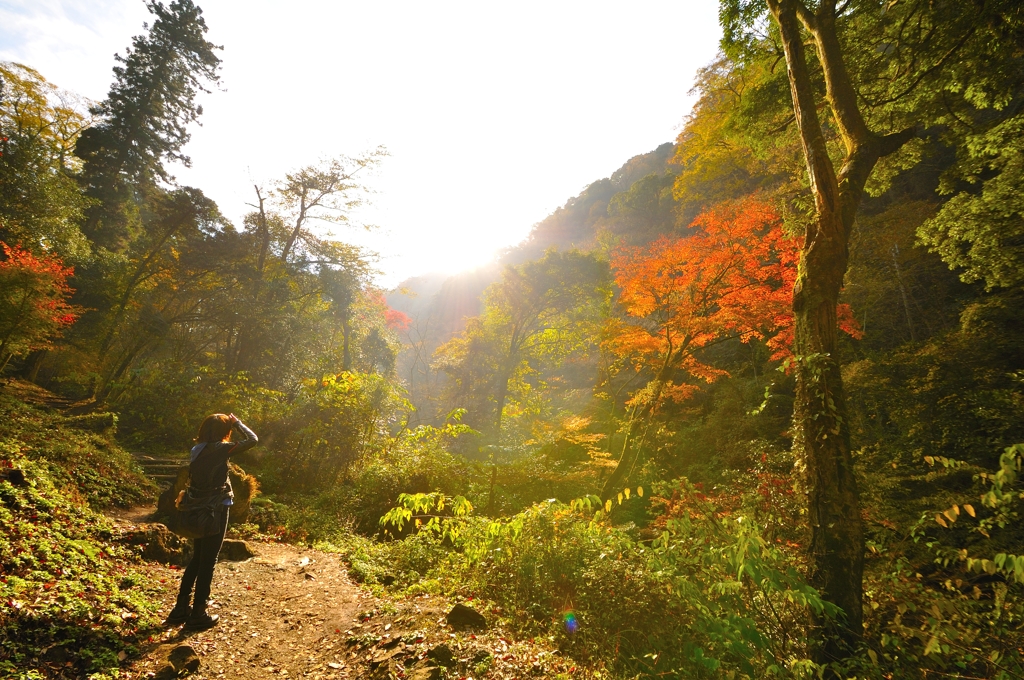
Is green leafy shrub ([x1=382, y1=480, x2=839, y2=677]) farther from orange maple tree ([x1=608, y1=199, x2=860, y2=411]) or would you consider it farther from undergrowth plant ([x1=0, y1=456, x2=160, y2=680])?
orange maple tree ([x1=608, y1=199, x2=860, y2=411])

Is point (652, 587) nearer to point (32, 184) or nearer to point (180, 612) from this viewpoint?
point (180, 612)

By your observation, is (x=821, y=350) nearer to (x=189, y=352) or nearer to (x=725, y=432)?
(x=725, y=432)

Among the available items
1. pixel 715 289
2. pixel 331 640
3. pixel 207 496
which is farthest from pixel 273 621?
pixel 715 289

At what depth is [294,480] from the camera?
11328 millimetres

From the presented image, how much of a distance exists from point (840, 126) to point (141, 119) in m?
25.1

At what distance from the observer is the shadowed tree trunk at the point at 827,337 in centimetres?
300

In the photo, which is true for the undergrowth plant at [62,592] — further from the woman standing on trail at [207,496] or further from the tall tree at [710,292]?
the tall tree at [710,292]

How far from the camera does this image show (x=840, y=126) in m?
4.34

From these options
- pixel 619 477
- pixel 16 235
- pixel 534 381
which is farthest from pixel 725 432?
pixel 16 235

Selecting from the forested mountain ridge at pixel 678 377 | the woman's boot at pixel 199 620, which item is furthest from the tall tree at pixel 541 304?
the woman's boot at pixel 199 620

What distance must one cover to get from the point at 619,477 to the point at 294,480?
950cm

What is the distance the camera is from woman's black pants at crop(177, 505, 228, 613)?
12.2ft

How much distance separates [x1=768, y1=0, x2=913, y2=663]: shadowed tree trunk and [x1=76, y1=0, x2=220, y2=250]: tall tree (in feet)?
74.8

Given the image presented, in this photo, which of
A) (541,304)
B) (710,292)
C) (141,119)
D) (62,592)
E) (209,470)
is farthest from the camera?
(541,304)
